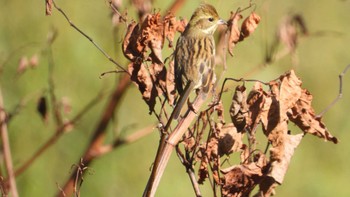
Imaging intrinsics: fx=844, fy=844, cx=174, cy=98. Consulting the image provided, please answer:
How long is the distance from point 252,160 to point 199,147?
0.20 meters

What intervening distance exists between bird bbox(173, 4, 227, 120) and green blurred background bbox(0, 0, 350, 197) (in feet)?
12.3

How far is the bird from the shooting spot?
390 centimetres

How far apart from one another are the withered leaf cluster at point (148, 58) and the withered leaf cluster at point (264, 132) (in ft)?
0.80

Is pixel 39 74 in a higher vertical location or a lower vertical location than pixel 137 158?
higher

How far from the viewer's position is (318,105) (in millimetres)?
10438

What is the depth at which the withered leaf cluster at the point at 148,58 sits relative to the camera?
3.16m

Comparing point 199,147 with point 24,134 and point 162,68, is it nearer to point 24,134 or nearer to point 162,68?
point 162,68

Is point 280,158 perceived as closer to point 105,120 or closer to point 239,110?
point 239,110

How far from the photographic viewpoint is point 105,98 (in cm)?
958

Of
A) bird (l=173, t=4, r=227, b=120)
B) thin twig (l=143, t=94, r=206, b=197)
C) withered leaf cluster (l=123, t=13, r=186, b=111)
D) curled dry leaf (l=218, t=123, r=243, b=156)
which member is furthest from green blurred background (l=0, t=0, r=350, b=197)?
thin twig (l=143, t=94, r=206, b=197)

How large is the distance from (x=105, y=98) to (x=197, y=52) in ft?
17.9

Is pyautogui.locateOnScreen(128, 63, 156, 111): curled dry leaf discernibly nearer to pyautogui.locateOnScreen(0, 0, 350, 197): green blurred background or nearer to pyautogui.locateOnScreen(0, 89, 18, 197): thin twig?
pyautogui.locateOnScreen(0, 89, 18, 197): thin twig

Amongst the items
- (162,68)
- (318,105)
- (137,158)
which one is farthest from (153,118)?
(162,68)

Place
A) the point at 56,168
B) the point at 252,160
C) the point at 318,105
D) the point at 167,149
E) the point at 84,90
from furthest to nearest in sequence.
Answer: the point at 318,105, the point at 84,90, the point at 56,168, the point at 252,160, the point at 167,149
